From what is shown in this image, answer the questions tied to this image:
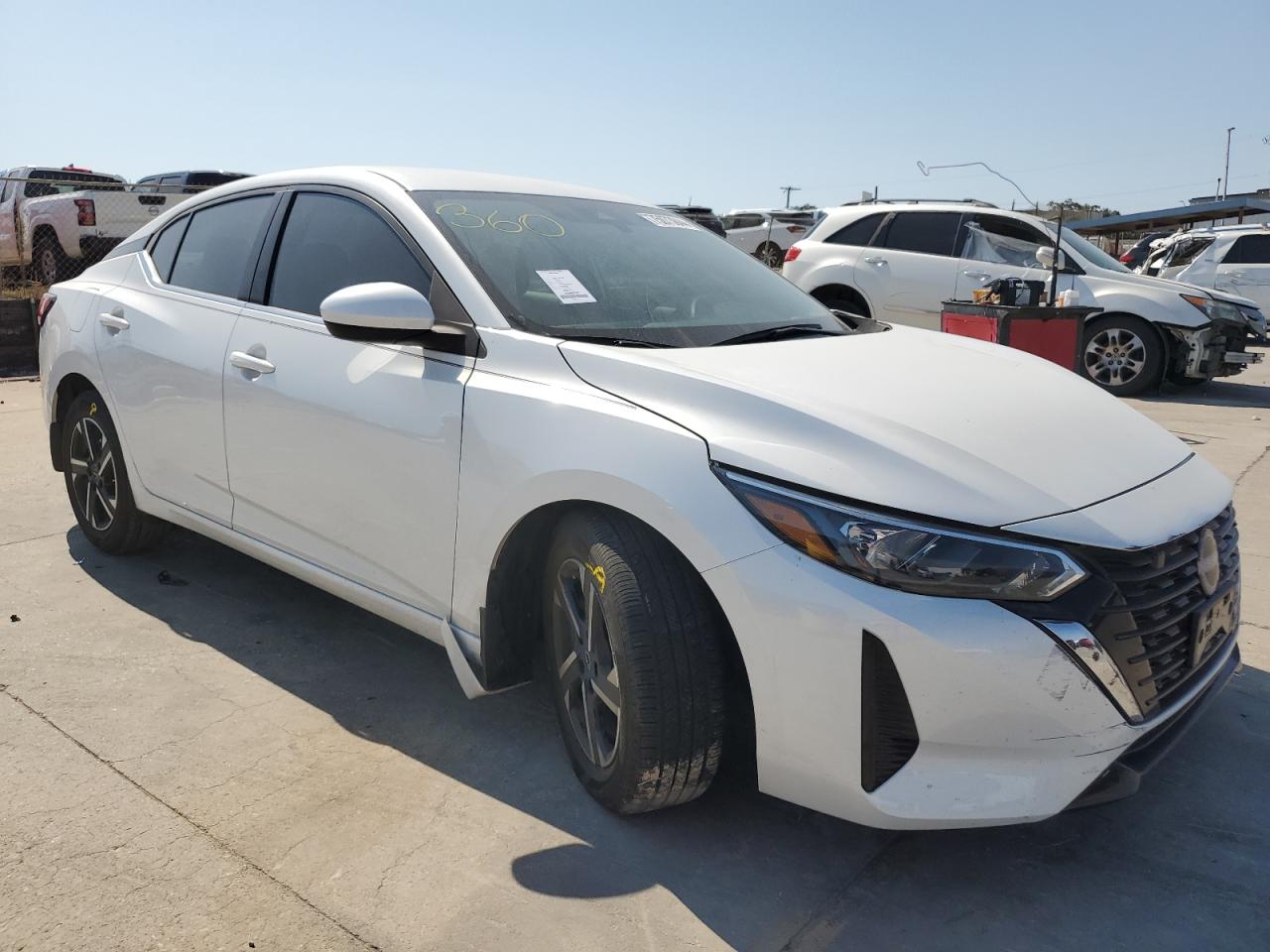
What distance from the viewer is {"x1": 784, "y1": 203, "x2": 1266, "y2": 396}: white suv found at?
9.95 meters

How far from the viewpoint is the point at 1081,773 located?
7.02 feet

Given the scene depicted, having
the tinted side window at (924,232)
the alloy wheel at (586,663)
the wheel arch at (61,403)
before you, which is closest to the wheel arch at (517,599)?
the alloy wheel at (586,663)

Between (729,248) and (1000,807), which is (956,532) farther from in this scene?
(729,248)

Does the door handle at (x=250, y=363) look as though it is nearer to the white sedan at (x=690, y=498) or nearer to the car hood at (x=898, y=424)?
the white sedan at (x=690, y=498)

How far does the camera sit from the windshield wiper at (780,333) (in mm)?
2955

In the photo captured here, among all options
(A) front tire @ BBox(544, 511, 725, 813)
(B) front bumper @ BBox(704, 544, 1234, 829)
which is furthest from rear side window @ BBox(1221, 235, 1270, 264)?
(A) front tire @ BBox(544, 511, 725, 813)

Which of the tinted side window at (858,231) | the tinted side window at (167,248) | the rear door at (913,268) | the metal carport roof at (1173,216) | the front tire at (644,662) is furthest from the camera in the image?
the metal carport roof at (1173,216)

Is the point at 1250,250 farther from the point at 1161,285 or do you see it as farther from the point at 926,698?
Answer: the point at 926,698

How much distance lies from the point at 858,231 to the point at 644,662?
367 inches

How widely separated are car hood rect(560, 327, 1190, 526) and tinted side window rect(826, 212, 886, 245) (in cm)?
820

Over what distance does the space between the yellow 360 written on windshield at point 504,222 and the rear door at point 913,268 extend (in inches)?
304

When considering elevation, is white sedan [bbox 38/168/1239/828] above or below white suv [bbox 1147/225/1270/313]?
below

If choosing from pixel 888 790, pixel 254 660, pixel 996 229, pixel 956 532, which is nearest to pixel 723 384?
pixel 956 532

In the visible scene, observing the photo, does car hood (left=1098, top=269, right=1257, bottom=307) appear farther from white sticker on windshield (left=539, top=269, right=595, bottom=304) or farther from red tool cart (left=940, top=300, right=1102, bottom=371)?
white sticker on windshield (left=539, top=269, right=595, bottom=304)
